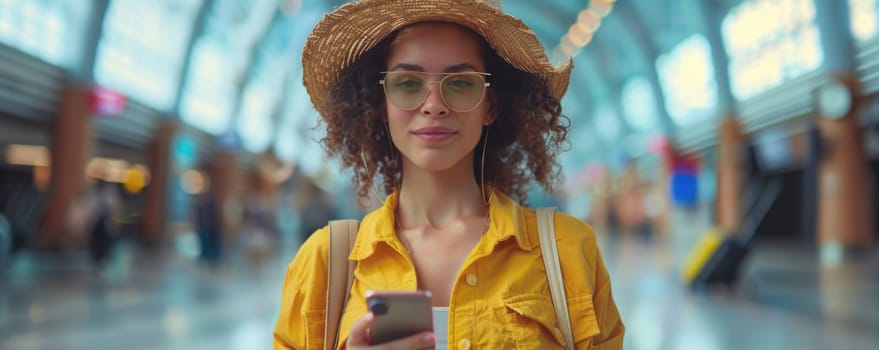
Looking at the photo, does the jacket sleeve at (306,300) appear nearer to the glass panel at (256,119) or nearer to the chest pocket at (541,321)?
the chest pocket at (541,321)

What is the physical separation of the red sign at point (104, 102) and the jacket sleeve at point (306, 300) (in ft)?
53.8

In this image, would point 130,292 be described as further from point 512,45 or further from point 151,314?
point 512,45

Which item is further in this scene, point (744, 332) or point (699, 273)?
point (699, 273)

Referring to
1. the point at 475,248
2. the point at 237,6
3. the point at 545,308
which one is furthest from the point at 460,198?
the point at 237,6

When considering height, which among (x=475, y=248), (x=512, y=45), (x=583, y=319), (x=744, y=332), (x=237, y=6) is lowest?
(x=744, y=332)

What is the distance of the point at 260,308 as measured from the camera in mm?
7379

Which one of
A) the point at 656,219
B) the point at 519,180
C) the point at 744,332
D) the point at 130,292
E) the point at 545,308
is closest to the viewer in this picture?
the point at 545,308

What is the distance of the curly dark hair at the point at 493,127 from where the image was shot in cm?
178

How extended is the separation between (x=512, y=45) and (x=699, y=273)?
333 inches

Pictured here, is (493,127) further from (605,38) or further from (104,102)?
(605,38)

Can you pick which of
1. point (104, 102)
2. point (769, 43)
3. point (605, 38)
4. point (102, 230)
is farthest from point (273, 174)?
point (605, 38)

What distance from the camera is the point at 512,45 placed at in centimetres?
164

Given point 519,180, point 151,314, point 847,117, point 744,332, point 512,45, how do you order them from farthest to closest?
point 847,117
point 151,314
point 744,332
point 519,180
point 512,45

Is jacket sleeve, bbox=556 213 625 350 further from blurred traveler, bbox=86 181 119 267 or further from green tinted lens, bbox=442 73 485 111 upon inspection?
blurred traveler, bbox=86 181 119 267
